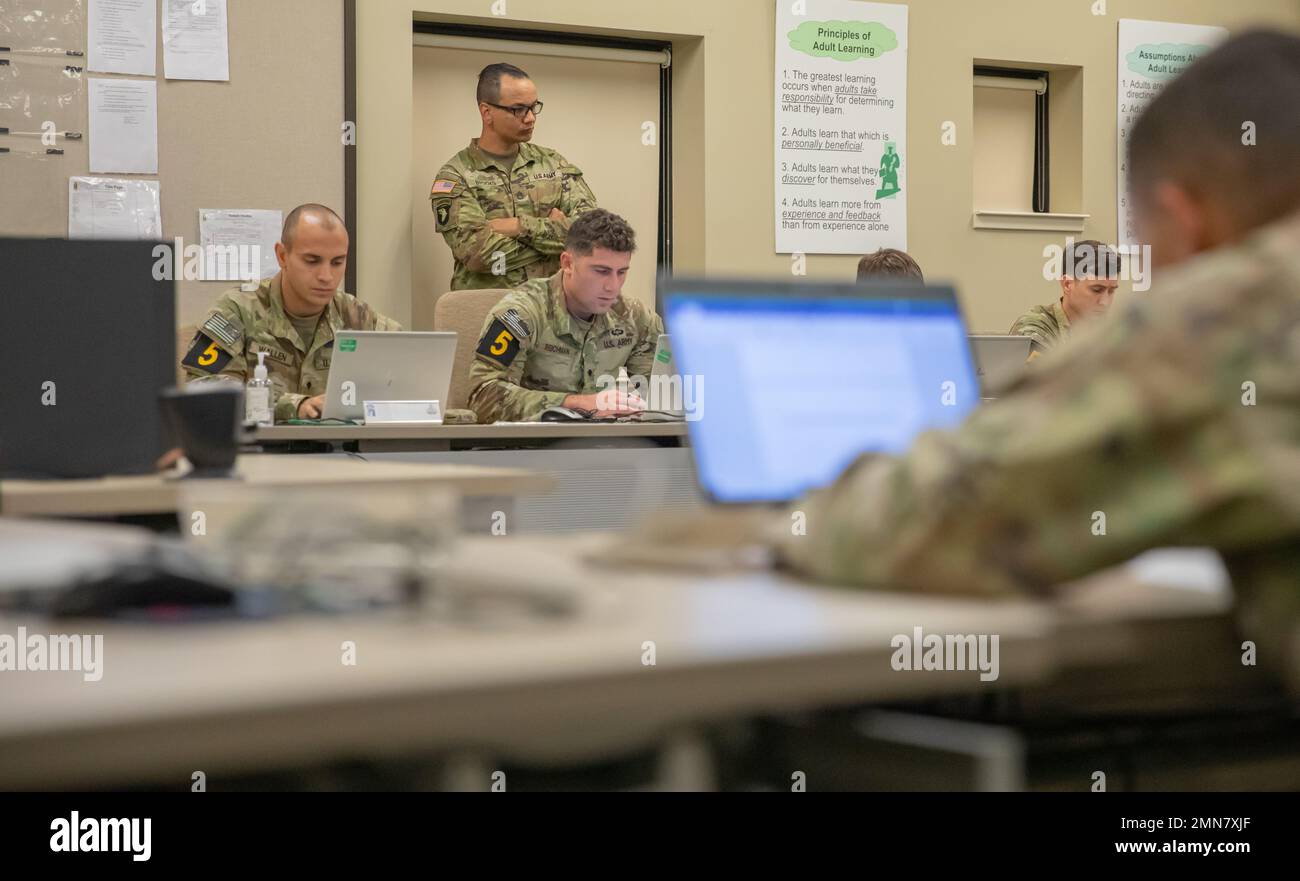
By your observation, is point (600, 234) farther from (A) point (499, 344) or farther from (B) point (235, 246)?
(B) point (235, 246)

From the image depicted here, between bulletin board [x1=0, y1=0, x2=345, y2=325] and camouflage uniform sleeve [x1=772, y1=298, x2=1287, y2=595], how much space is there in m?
4.70

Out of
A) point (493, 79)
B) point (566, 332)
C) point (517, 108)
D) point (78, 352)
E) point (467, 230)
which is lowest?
point (78, 352)

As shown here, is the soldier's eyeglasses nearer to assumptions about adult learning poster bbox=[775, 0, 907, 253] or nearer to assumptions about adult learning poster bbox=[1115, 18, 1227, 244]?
assumptions about adult learning poster bbox=[775, 0, 907, 253]

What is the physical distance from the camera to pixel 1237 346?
2.68 feet

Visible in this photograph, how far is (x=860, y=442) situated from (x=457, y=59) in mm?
4921

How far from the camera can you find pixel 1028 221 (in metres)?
6.73

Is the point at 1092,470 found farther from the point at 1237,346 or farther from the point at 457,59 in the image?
the point at 457,59

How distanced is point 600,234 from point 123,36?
2115 mm

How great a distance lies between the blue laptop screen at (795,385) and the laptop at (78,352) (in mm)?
810

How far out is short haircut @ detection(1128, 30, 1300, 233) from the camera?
3.08ft

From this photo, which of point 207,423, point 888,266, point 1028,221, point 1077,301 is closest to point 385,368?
point 888,266

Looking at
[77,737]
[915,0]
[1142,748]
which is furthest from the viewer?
[915,0]
